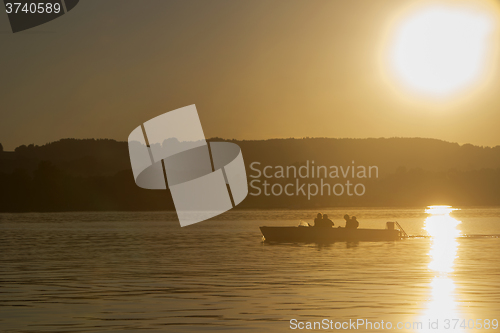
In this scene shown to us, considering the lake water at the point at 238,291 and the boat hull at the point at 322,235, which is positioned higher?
the boat hull at the point at 322,235

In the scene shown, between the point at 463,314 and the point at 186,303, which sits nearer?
the point at 463,314

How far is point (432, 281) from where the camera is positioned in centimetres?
3067

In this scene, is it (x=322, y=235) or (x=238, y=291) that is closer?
(x=238, y=291)

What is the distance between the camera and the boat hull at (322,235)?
57312 millimetres

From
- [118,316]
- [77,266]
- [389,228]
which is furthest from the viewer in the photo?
[389,228]

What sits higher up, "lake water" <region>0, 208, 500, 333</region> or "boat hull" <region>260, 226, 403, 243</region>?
"boat hull" <region>260, 226, 403, 243</region>

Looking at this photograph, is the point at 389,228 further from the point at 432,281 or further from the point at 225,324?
the point at 225,324

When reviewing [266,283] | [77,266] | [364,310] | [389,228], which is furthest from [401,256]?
[364,310]

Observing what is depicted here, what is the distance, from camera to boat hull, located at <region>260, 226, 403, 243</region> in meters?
57.3

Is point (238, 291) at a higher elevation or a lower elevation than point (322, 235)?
lower

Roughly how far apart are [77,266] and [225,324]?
21.2 m

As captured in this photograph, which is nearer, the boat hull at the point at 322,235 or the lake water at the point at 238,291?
the lake water at the point at 238,291

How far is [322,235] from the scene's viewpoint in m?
58.1

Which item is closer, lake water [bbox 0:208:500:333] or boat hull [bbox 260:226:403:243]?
lake water [bbox 0:208:500:333]
